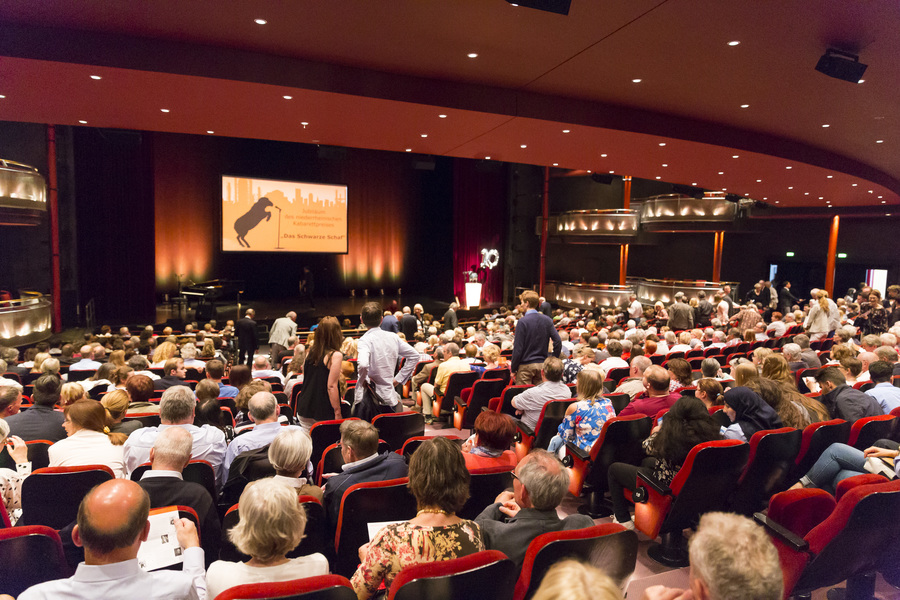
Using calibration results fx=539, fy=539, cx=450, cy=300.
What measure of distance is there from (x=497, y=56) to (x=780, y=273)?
672 inches

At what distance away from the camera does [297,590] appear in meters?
1.48

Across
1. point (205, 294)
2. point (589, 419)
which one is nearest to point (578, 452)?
point (589, 419)

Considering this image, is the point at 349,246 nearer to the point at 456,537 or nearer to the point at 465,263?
the point at 465,263

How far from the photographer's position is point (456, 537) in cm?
192

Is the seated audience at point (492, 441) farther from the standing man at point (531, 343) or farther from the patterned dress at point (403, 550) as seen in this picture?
the standing man at point (531, 343)

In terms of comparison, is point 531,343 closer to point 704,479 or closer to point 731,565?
point 704,479

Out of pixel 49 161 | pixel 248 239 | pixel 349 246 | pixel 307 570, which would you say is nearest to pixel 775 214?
pixel 349 246

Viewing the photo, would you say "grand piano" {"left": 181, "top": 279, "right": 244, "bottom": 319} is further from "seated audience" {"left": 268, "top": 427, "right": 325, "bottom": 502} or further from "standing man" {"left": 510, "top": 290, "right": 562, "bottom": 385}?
"seated audience" {"left": 268, "top": 427, "right": 325, "bottom": 502}

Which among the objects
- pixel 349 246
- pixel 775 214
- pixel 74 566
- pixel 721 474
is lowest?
pixel 74 566

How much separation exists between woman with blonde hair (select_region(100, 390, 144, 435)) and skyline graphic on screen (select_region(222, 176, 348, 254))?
41.5ft

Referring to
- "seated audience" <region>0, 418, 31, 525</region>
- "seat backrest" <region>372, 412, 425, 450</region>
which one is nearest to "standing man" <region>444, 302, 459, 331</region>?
"seat backrest" <region>372, 412, 425, 450</region>

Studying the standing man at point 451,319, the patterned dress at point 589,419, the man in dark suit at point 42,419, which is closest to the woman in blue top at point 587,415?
the patterned dress at point 589,419

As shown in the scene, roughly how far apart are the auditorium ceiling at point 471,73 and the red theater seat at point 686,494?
3.05 meters

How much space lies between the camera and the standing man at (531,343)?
5.63 metres
